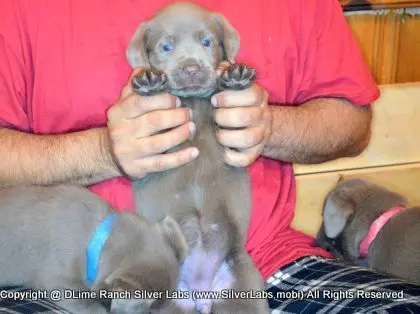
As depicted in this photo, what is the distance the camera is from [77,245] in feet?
4.65

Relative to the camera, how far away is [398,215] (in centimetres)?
192

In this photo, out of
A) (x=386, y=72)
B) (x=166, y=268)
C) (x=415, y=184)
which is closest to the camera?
(x=166, y=268)

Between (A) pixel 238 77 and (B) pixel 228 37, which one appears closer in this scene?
(A) pixel 238 77

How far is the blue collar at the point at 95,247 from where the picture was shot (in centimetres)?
136

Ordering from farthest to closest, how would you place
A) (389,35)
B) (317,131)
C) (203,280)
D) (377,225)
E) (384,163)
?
(389,35) → (384,163) → (377,225) → (317,131) → (203,280)

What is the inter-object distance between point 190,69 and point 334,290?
21.6 inches

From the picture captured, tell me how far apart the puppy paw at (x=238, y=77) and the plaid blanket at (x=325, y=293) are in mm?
453

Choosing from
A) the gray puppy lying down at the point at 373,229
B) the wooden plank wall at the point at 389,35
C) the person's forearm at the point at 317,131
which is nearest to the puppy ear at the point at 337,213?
the gray puppy lying down at the point at 373,229

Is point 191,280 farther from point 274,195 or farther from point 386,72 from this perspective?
point 386,72

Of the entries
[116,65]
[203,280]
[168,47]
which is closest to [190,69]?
[168,47]

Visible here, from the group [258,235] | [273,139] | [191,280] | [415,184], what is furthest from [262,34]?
[415,184]

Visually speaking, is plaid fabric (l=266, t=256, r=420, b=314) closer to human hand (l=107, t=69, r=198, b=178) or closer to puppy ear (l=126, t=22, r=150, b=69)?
human hand (l=107, t=69, r=198, b=178)

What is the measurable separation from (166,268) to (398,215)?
0.85m

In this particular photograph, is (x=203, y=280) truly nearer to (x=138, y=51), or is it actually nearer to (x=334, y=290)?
(x=334, y=290)
